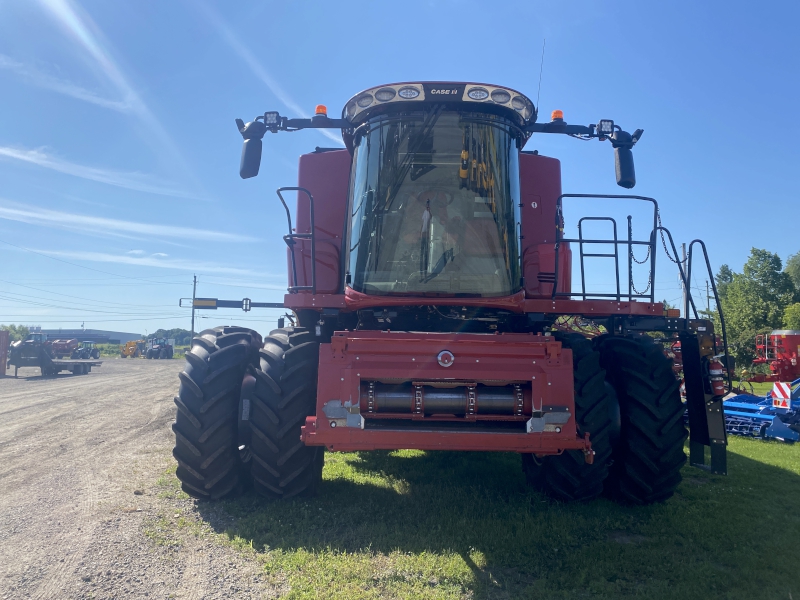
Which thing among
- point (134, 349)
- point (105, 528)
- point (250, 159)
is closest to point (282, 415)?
point (105, 528)

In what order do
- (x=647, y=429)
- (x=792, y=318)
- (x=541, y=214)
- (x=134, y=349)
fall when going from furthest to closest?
(x=134, y=349)
(x=792, y=318)
(x=541, y=214)
(x=647, y=429)

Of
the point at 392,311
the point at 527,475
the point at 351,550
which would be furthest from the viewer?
the point at 527,475

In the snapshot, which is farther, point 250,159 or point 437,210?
point 250,159

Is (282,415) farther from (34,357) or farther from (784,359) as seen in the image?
(34,357)

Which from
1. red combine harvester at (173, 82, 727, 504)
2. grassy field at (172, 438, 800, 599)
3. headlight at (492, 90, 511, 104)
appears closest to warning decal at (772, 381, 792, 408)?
grassy field at (172, 438, 800, 599)

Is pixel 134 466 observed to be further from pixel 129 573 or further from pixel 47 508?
pixel 129 573

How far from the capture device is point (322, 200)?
21.8ft

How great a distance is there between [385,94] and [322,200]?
6.33ft

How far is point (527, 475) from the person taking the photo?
573 centimetres

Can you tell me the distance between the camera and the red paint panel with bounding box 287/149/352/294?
6.17 meters

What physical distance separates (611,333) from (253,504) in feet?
12.7

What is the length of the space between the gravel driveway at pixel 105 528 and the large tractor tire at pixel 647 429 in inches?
129

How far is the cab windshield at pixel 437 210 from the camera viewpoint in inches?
189

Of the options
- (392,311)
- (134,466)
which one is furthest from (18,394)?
(392,311)
